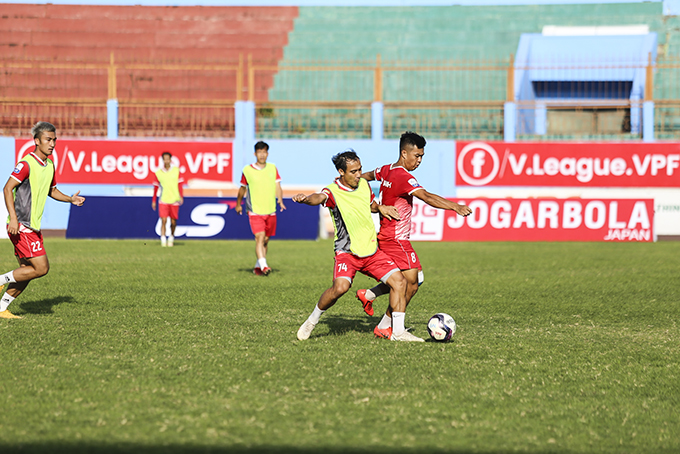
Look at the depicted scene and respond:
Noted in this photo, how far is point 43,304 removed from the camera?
7469mm

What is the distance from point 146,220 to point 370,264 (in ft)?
46.2

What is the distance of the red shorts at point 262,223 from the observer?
10977 mm

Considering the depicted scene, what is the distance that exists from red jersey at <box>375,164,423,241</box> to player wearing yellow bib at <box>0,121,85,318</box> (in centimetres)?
278

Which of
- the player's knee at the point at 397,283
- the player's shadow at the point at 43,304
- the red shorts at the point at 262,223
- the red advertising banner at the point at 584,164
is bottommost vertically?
the player's shadow at the point at 43,304

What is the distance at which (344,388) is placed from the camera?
13.9 ft

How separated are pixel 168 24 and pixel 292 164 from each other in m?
11.8

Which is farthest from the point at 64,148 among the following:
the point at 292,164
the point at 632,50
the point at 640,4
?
the point at 640,4

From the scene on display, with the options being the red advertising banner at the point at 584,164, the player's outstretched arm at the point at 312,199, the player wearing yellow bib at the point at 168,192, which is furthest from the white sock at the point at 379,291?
the red advertising banner at the point at 584,164

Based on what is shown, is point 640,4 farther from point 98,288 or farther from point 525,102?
point 98,288

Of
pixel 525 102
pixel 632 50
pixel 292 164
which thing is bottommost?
pixel 292 164

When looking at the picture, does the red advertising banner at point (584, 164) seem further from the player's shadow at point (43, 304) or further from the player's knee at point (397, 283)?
the player's knee at point (397, 283)

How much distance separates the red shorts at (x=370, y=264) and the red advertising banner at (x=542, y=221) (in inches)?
517

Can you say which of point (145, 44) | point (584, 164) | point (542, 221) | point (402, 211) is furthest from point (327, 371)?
point (145, 44)

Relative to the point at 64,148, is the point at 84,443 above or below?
below
